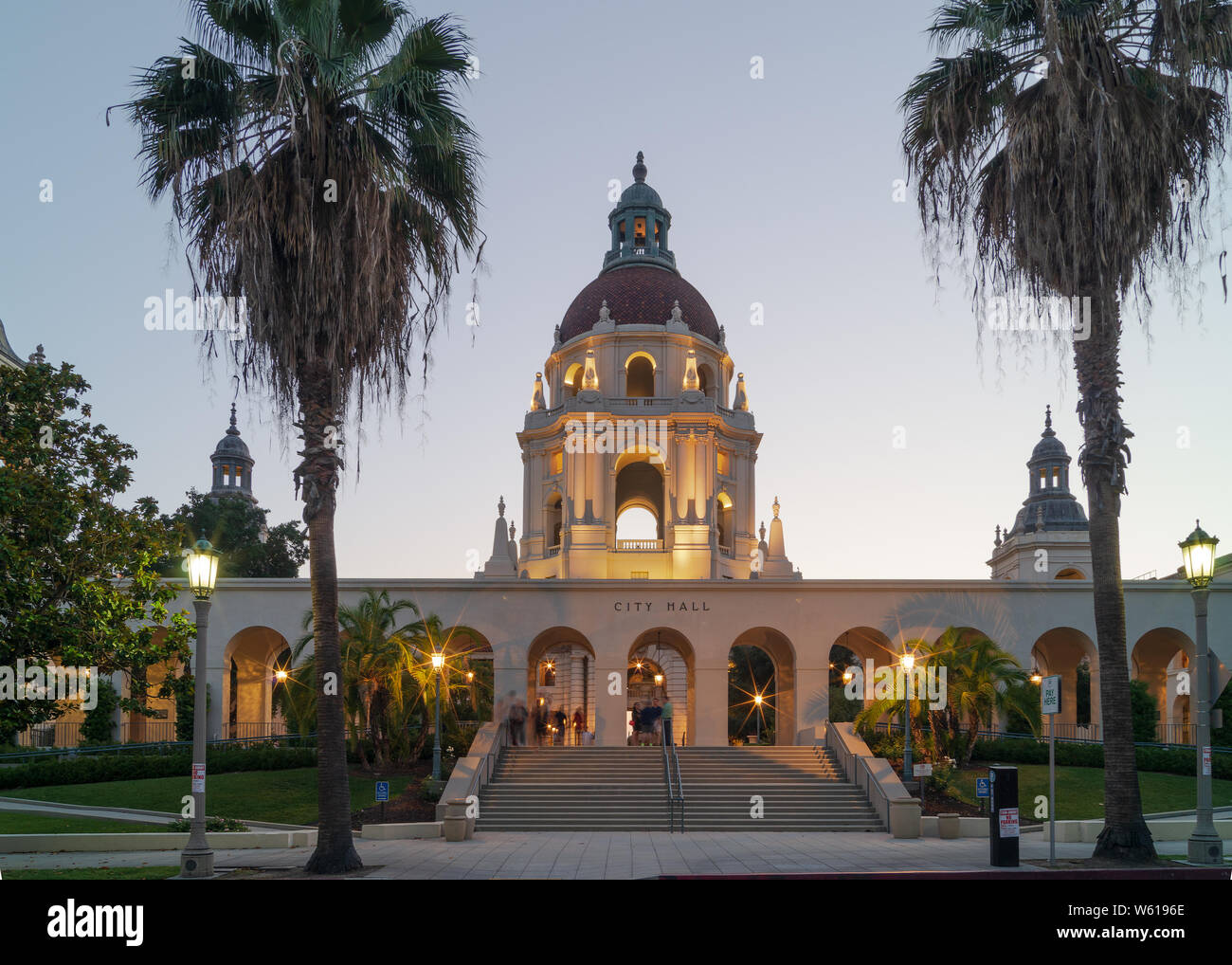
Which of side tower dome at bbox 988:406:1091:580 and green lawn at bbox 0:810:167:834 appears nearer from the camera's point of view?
green lawn at bbox 0:810:167:834

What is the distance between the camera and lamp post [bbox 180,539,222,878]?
1614 cm

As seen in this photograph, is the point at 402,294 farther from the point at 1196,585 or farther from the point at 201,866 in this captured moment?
the point at 1196,585

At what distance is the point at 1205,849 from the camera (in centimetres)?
1656

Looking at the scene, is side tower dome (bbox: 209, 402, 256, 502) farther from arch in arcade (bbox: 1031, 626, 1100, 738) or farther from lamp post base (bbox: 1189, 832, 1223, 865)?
lamp post base (bbox: 1189, 832, 1223, 865)

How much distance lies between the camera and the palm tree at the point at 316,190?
1662 centimetres

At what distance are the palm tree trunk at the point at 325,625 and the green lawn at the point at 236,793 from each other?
9544 mm

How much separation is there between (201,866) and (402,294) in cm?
944

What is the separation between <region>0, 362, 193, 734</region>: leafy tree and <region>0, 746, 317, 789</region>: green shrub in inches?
324

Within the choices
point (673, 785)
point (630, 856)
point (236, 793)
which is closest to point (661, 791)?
point (673, 785)

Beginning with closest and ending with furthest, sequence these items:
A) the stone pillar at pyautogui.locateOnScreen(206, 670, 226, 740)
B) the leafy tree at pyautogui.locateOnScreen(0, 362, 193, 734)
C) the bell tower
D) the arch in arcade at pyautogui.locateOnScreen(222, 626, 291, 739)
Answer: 1. the leafy tree at pyautogui.locateOnScreen(0, 362, 193, 734)
2. the stone pillar at pyautogui.locateOnScreen(206, 670, 226, 740)
3. the arch in arcade at pyautogui.locateOnScreen(222, 626, 291, 739)
4. the bell tower

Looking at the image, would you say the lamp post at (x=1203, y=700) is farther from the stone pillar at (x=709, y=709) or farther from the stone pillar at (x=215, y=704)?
the stone pillar at (x=215, y=704)

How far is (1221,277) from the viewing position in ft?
57.8

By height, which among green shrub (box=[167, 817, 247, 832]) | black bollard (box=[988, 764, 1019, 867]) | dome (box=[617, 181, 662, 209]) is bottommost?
green shrub (box=[167, 817, 247, 832])

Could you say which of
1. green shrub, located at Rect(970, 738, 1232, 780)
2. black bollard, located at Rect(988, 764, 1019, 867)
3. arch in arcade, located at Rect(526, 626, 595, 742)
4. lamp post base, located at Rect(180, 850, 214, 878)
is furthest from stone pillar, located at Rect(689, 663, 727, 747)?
lamp post base, located at Rect(180, 850, 214, 878)
